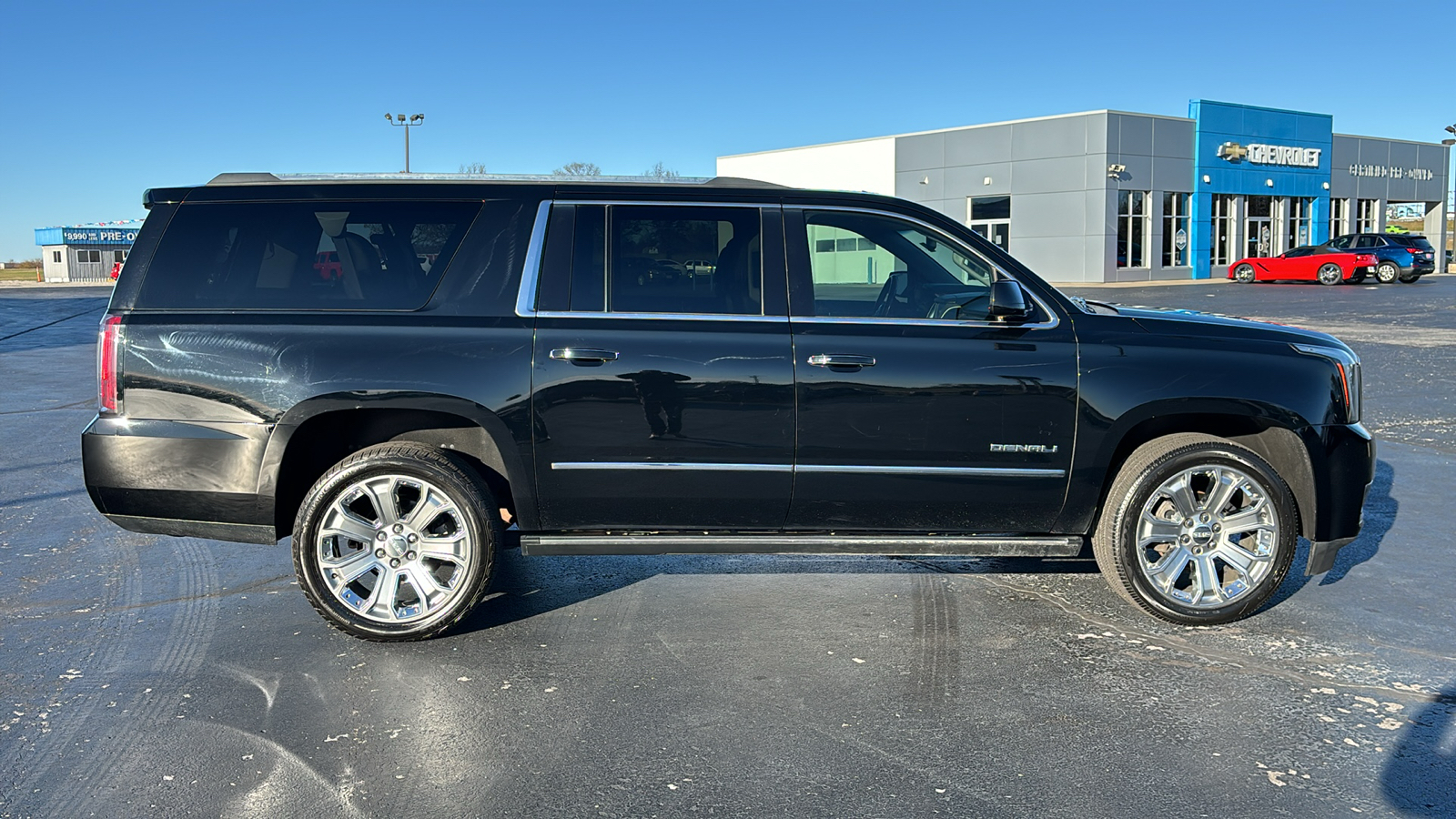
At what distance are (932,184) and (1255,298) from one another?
66.1 feet

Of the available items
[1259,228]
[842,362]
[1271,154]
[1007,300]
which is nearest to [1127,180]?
[1271,154]

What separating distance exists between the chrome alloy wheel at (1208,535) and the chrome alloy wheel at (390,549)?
9.68 feet

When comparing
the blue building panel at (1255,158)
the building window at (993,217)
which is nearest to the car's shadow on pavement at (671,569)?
the building window at (993,217)

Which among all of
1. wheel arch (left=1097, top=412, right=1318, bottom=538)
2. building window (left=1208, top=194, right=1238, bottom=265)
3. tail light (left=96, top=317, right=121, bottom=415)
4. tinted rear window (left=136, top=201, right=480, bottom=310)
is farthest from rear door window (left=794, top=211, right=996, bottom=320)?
building window (left=1208, top=194, right=1238, bottom=265)

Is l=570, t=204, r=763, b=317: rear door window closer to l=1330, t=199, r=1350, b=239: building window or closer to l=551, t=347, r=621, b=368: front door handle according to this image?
l=551, t=347, r=621, b=368: front door handle

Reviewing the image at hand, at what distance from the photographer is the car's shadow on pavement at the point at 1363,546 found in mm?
5777

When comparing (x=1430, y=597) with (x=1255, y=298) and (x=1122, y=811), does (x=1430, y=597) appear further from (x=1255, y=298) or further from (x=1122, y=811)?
(x=1255, y=298)

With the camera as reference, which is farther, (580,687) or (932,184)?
(932,184)

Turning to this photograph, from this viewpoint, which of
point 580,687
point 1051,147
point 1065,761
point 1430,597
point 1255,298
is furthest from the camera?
point 1051,147

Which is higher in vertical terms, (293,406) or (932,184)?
(932,184)

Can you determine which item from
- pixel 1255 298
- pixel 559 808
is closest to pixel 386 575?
pixel 559 808

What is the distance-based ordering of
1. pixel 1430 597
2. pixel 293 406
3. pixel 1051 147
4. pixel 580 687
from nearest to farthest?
pixel 580 687 → pixel 293 406 → pixel 1430 597 → pixel 1051 147

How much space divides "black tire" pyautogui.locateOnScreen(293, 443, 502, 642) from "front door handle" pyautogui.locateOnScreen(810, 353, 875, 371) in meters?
1.51

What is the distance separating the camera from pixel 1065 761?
371cm
